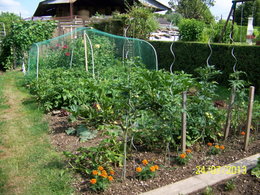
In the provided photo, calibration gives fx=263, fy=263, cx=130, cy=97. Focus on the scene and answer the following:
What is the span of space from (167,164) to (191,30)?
7.68 m

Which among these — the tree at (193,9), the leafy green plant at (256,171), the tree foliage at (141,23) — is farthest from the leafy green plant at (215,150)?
the tree at (193,9)

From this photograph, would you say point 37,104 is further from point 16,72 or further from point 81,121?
point 16,72

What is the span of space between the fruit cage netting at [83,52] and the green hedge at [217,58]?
5.19 feet

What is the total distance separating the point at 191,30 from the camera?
9.86 meters

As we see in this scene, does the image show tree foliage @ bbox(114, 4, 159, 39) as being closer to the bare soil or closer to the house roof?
the house roof

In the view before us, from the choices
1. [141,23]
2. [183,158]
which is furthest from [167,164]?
[141,23]

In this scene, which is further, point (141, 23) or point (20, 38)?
point (141, 23)

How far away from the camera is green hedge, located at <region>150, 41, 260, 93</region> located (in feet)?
24.0

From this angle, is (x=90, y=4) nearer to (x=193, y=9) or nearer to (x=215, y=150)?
(x=193, y=9)

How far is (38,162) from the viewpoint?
3.42 metres

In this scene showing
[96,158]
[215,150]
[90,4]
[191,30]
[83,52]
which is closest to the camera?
[96,158]

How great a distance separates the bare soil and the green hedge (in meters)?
3.70

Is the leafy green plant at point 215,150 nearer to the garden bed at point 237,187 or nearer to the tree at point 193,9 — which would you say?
the garden bed at point 237,187

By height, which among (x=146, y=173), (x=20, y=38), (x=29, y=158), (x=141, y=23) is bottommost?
(x=29, y=158)
